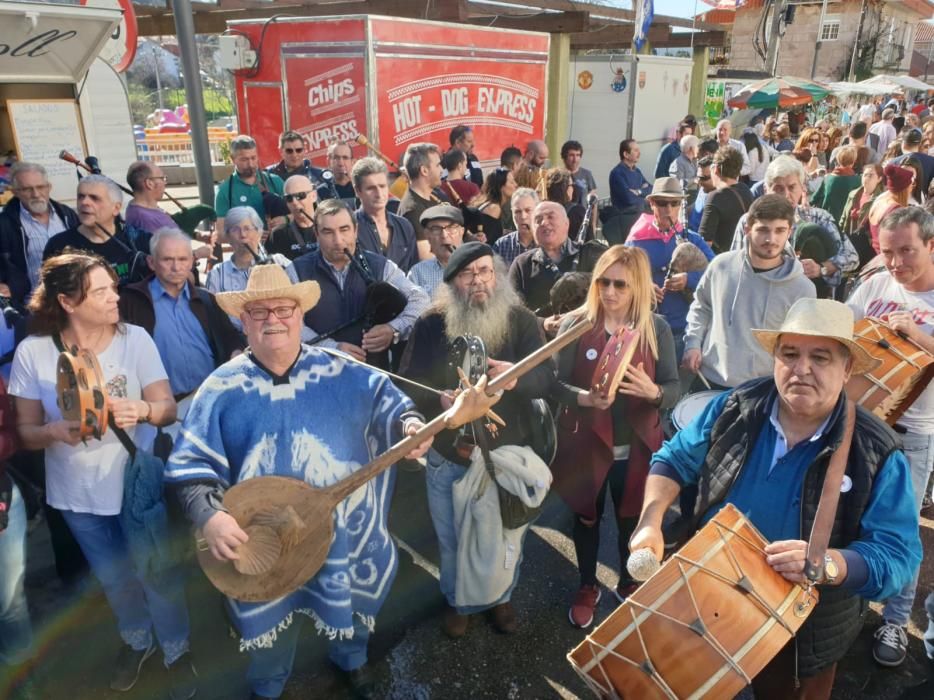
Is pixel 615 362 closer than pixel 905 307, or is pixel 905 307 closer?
pixel 615 362

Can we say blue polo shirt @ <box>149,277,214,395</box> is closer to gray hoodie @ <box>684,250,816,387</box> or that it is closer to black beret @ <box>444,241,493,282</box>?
black beret @ <box>444,241,493,282</box>

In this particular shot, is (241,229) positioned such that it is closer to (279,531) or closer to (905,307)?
(279,531)

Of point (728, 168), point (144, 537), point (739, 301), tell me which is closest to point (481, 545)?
point (144, 537)

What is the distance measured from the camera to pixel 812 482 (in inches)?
85.0

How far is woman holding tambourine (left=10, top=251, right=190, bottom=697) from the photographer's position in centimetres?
281

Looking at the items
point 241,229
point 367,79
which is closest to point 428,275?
point 241,229

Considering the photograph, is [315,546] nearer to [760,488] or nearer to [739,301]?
[760,488]

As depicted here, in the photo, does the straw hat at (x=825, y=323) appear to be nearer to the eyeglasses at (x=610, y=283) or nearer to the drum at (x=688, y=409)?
the drum at (x=688, y=409)

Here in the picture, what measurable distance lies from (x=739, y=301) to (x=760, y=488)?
66.2 inches

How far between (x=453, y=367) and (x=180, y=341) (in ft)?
5.34

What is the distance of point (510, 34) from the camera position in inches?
445

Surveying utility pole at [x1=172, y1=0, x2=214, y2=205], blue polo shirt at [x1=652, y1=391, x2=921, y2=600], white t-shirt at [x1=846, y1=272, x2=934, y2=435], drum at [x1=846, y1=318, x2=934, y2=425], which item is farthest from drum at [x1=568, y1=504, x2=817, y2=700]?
utility pole at [x1=172, y1=0, x2=214, y2=205]

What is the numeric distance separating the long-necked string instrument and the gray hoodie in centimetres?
160

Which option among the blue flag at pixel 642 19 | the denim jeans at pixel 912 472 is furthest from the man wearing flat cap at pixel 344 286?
the blue flag at pixel 642 19
